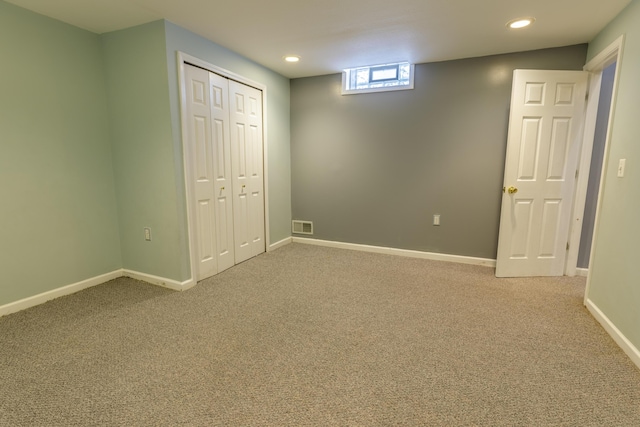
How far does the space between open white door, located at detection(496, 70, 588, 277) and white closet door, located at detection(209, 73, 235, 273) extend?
2953 millimetres

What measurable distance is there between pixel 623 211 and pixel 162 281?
3.81 m

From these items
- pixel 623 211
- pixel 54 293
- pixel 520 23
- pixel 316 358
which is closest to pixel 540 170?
pixel 623 211

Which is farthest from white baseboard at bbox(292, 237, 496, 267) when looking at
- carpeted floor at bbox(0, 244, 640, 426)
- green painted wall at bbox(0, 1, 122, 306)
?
green painted wall at bbox(0, 1, 122, 306)

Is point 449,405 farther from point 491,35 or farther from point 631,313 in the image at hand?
point 491,35

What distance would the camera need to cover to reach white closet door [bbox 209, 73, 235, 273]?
3162 millimetres

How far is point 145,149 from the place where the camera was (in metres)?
2.86

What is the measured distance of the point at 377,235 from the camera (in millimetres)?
4152

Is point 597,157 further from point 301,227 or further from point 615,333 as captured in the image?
point 301,227

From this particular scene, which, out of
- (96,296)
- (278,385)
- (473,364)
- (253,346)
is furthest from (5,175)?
(473,364)

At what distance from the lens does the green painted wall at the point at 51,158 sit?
7.77 ft

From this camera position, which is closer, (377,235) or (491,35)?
(491,35)

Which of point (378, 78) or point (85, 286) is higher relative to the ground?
point (378, 78)

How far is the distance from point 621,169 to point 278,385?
273 cm

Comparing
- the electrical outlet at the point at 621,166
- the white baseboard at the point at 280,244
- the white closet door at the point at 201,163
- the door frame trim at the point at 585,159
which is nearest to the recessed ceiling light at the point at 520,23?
the door frame trim at the point at 585,159
